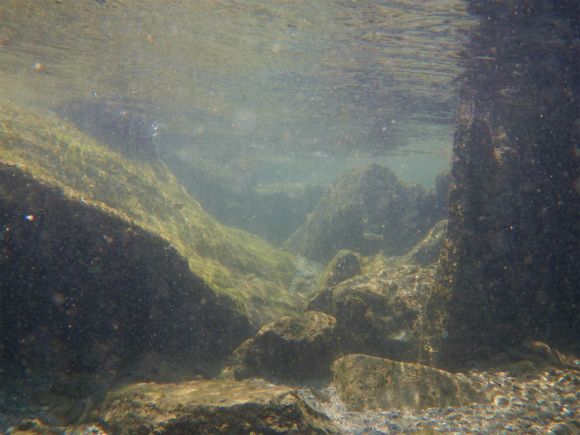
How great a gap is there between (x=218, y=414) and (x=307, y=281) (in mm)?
9200

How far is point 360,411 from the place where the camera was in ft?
13.1

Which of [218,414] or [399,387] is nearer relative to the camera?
[218,414]

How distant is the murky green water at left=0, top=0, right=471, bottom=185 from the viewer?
9438mm

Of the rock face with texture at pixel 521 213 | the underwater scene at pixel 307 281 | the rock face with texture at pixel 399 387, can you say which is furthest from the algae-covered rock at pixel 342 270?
the rock face with texture at pixel 399 387

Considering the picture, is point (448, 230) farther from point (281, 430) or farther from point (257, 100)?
point (257, 100)

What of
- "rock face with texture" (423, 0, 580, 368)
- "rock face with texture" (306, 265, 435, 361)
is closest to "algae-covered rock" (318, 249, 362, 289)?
"rock face with texture" (306, 265, 435, 361)

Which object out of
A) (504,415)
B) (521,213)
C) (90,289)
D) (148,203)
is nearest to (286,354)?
(504,415)

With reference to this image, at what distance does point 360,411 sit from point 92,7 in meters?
14.3

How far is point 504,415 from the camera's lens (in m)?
3.55

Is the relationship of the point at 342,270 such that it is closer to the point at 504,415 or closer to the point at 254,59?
the point at 504,415

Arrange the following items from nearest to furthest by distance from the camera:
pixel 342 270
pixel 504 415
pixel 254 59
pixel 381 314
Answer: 1. pixel 504 415
2. pixel 381 314
3. pixel 342 270
4. pixel 254 59

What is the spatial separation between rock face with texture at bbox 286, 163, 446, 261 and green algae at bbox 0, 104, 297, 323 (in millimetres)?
4576

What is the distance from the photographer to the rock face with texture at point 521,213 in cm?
474

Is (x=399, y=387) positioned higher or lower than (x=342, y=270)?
higher
